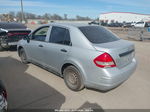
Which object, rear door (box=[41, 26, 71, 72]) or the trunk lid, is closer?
the trunk lid

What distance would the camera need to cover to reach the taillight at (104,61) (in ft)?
9.53

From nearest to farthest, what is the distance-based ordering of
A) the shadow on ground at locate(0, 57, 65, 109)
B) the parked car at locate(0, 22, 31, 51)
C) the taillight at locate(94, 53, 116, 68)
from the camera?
1. the taillight at locate(94, 53, 116, 68)
2. the shadow on ground at locate(0, 57, 65, 109)
3. the parked car at locate(0, 22, 31, 51)

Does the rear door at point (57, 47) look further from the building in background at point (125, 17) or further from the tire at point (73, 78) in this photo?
the building in background at point (125, 17)

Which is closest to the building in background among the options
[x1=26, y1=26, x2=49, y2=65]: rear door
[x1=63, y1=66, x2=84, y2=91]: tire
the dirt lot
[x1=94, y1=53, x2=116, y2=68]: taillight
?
[x1=26, y1=26, x2=49, y2=65]: rear door

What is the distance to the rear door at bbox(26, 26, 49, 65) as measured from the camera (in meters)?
4.40

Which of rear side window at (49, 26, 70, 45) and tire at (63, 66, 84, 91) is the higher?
rear side window at (49, 26, 70, 45)

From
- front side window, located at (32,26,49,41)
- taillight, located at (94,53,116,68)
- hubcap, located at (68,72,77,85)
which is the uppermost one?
front side window, located at (32,26,49,41)

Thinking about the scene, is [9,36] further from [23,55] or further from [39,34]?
[39,34]

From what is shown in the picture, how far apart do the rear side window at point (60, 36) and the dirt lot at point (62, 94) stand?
1268 mm

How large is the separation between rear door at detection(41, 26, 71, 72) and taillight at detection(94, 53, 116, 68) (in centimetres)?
87

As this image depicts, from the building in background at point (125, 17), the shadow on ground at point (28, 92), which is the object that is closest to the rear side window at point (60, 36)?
the shadow on ground at point (28, 92)

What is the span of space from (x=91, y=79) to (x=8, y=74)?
311 centimetres

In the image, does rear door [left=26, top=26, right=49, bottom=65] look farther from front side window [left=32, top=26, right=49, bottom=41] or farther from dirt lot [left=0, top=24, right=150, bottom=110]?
dirt lot [left=0, top=24, right=150, bottom=110]

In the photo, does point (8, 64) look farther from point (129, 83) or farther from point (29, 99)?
point (129, 83)
